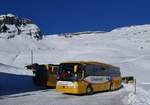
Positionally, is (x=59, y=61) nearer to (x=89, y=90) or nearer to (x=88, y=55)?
(x=88, y=55)

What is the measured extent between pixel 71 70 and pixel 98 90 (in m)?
4.14

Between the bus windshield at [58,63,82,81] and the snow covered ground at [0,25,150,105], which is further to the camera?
the bus windshield at [58,63,82,81]

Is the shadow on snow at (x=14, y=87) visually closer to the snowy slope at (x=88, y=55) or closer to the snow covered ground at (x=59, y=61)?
the snow covered ground at (x=59, y=61)

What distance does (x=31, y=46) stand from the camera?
595 ft

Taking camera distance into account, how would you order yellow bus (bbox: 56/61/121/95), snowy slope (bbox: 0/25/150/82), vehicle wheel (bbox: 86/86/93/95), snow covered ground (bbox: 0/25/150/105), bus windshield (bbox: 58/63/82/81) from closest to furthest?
snow covered ground (bbox: 0/25/150/105)
yellow bus (bbox: 56/61/121/95)
bus windshield (bbox: 58/63/82/81)
vehicle wheel (bbox: 86/86/93/95)
snowy slope (bbox: 0/25/150/82)

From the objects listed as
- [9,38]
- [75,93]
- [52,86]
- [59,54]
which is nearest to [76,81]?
[75,93]

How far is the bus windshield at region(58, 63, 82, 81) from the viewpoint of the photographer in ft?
91.7

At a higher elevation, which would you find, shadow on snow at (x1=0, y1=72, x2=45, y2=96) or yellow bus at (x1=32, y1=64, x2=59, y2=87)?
yellow bus at (x1=32, y1=64, x2=59, y2=87)

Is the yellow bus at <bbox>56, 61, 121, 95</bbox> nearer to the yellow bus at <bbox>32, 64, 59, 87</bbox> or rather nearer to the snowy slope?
the yellow bus at <bbox>32, 64, 59, 87</bbox>

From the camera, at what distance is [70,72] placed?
1113 inches

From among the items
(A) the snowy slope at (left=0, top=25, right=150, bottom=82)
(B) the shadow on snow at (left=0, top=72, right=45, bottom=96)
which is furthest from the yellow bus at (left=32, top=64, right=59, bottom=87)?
(A) the snowy slope at (left=0, top=25, right=150, bottom=82)

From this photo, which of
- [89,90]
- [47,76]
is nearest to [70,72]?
[89,90]

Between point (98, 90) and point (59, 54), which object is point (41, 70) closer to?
point (98, 90)

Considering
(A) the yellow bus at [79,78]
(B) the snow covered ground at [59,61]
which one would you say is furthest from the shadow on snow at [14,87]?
(A) the yellow bus at [79,78]
